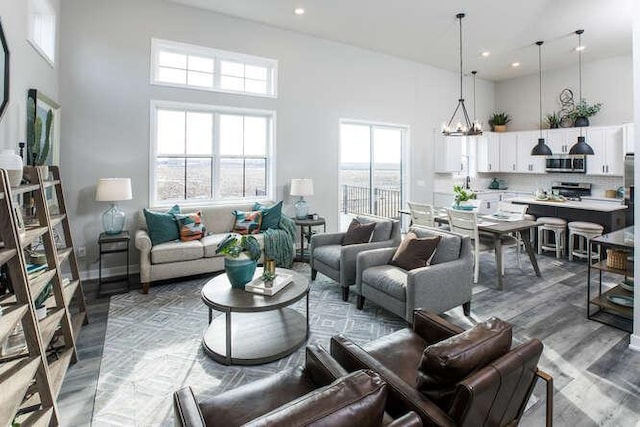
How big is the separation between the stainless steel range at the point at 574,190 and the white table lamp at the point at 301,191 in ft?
18.2

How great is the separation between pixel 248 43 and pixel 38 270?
4.32 meters

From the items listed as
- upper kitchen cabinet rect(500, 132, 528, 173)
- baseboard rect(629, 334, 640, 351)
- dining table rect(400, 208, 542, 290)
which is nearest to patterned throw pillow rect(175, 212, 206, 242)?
dining table rect(400, 208, 542, 290)

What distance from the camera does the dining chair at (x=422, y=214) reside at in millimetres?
5082

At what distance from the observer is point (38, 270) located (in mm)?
2525

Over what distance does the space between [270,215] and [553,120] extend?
6.60 meters

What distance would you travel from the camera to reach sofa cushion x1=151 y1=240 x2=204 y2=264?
4.23 metres

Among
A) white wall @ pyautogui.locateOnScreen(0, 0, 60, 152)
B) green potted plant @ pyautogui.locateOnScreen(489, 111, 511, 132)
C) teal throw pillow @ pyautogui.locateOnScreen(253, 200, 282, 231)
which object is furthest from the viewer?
green potted plant @ pyautogui.locateOnScreen(489, 111, 511, 132)

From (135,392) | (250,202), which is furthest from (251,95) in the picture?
(135,392)

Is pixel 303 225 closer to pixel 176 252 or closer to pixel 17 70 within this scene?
pixel 176 252

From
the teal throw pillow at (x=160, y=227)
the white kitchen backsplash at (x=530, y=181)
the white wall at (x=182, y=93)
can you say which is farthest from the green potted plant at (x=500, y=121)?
the teal throw pillow at (x=160, y=227)

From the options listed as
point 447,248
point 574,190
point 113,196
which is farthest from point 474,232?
point 574,190

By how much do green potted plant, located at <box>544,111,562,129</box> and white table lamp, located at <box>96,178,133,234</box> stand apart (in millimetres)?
8270

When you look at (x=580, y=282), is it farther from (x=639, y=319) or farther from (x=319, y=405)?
(x=319, y=405)

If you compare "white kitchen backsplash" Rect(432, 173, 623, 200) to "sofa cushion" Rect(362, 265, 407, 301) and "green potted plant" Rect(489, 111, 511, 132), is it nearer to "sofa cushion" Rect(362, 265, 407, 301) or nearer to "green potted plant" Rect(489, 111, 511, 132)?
"green potted plant" Rect(489, 111, 511, 132)
